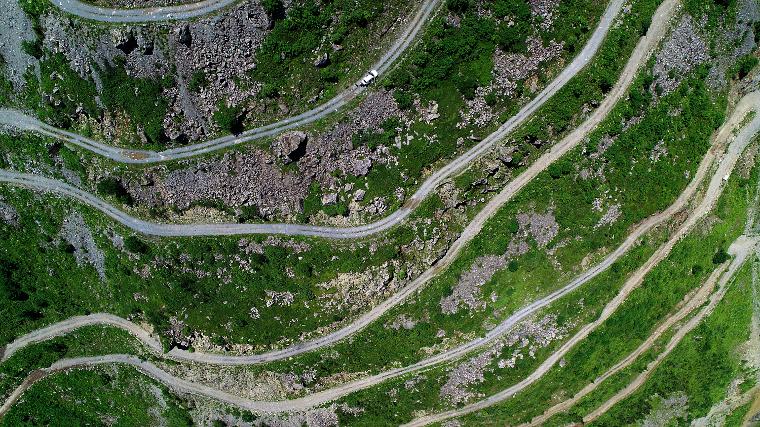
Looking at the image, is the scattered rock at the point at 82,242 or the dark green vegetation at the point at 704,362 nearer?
the scattered rock at the point at 82,242

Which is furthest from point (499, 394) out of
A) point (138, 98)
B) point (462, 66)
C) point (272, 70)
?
point (138, 98)

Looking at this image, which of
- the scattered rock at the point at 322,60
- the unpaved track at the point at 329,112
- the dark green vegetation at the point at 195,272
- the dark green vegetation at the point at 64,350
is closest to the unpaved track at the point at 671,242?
the dark green vegetation at the point at 195,272

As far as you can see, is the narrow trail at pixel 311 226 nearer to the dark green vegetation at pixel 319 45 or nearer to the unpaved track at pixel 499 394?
the dark green vegetation at pixel 319 45

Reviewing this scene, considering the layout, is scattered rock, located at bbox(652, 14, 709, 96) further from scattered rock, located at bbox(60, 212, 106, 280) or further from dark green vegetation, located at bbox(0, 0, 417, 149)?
scattered rock, located at bbox(60, 212, 106, 280)

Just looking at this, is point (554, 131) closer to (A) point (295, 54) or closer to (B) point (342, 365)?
(A) point (295, 54)

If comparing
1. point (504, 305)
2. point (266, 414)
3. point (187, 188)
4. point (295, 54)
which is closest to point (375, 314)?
point (504, 305)

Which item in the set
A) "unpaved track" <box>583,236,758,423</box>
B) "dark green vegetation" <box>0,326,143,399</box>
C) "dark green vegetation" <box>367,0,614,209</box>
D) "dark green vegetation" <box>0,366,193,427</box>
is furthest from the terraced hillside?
"dark green vegetation" <box>0,366,193,427</box>
